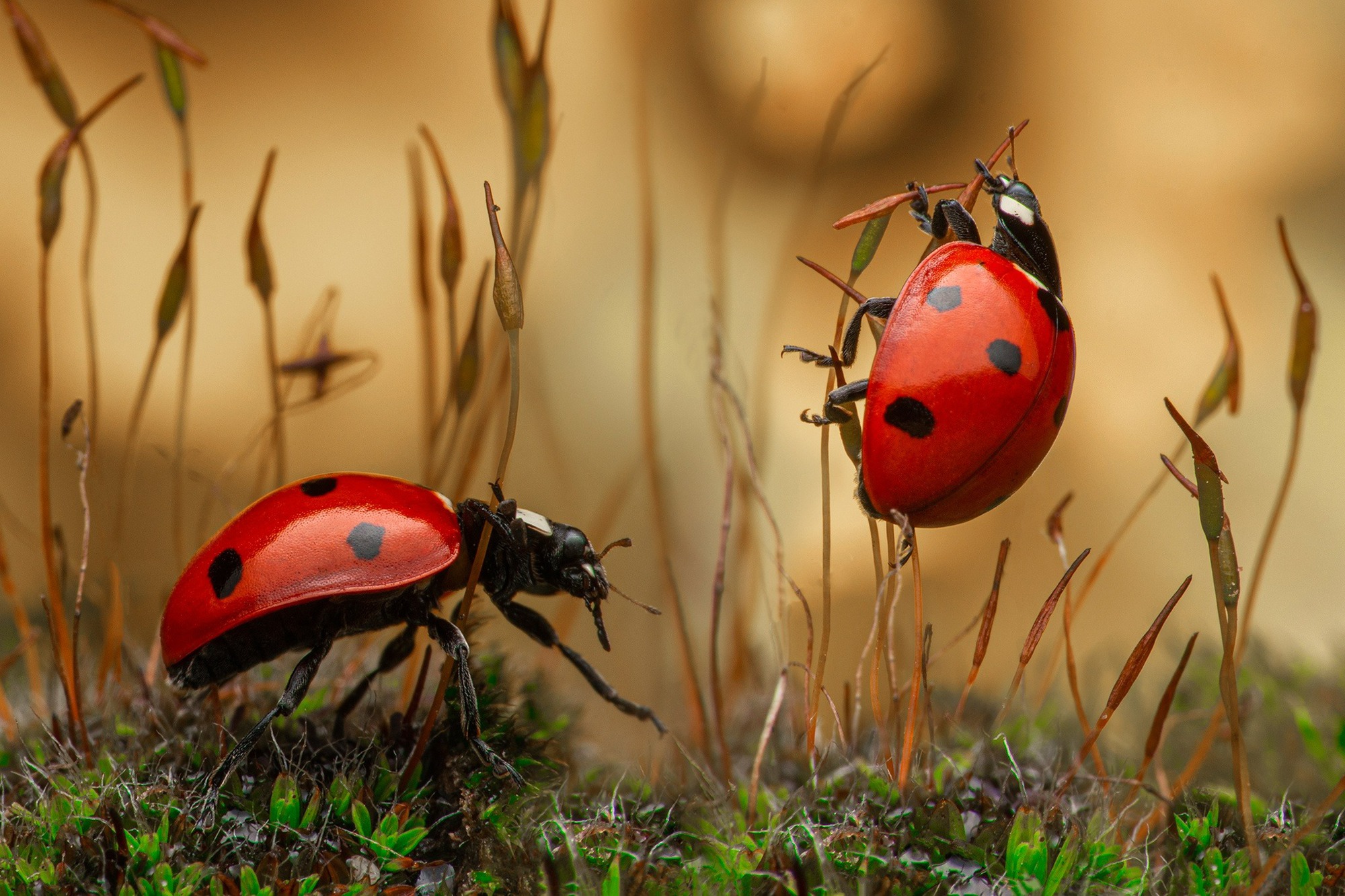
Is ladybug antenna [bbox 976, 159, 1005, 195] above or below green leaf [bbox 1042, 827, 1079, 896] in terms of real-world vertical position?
above

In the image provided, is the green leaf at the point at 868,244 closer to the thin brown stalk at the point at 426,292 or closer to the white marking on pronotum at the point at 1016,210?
the white marking on pronotum at the point at 1016,210

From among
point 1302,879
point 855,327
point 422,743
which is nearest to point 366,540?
point 422,743

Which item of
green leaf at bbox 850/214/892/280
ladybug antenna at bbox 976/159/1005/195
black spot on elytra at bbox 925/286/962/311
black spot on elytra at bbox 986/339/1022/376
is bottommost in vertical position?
black spot on elytra at bbox 986/339/1022/376

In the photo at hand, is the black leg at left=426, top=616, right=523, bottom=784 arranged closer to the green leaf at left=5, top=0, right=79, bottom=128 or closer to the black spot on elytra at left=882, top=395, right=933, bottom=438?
the black spot on elytra at left=882, top=395, right=933, bottom=438

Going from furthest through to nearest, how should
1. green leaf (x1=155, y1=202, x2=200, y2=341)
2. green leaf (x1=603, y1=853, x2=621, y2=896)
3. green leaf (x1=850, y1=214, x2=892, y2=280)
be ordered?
green leaf (x1=155, y1=202, x2=200, y2=341), green leaf (x1=850, y1=214, x2=892, y2=280), green leaf (x1=603, y1=853, x2=621, y2=896)

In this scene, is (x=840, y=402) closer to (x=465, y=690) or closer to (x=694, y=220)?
(x=465, y=690)

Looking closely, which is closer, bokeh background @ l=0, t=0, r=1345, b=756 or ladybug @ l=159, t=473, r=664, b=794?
ladybug @ l=159, t=473, r=664, b=794

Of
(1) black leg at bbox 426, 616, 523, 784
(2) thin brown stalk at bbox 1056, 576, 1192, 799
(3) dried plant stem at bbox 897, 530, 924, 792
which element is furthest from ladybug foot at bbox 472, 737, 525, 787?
(2) thin brown stalk at bbox 1056, 576, 1192, 799

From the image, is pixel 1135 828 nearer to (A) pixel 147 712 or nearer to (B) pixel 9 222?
(A) pixel 147 712

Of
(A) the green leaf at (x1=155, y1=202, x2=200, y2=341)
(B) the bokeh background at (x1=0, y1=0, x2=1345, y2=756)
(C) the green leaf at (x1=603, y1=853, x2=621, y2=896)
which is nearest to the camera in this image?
(C) the green leaf at (x1=603, y1=853, x2=621, y2=896)
